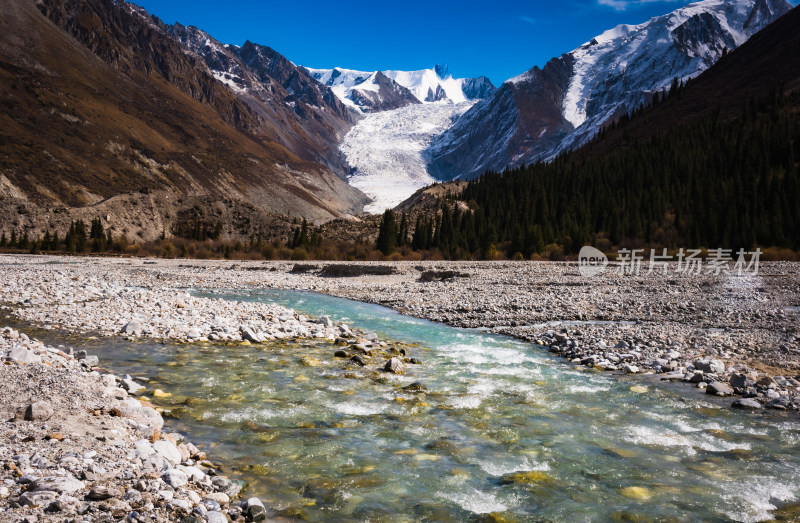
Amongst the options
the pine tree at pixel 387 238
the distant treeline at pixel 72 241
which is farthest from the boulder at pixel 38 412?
the distant treeline at pixel 72 241

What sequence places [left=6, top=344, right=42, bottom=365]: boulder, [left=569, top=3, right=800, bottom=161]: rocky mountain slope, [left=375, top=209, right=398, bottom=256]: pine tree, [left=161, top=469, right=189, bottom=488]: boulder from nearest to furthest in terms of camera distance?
[left=161, top=469, right=189, bottom=488]: boulder, [left=6, top=344, right=42, bottom=365]: boulder, [left=375, top=209, right=398, bottom=256]: pine tree, [left=569, top=3, right=800, bottom=161]: rocky mountain slope

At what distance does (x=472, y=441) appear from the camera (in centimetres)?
822

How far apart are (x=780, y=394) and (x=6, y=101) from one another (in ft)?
690

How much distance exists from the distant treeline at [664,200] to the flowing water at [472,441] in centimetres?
7302

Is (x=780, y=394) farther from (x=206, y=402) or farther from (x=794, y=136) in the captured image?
(x=794, y=136)

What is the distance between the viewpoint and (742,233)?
74938 millimetres

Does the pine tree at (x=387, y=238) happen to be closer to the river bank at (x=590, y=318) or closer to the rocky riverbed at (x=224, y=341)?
the rocky riverbed at (x=224, y=341)

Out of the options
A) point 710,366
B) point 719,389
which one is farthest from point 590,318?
point 719,389

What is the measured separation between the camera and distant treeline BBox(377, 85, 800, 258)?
81.6 m

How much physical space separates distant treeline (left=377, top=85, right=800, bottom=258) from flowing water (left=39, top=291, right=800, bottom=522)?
73.0m

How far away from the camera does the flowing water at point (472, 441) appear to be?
6.23 m

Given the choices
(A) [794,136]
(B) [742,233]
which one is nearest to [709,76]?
(A) [794,136]

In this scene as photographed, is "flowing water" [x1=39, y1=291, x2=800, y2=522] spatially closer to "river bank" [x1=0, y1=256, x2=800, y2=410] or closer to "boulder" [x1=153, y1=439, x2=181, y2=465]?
"boulder" [x1=153, y1=439, x2=181, y2=465]

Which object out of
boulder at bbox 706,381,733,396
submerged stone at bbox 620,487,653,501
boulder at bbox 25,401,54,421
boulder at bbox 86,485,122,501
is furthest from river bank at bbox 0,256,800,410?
boulder at bbox 86,485,122,501
